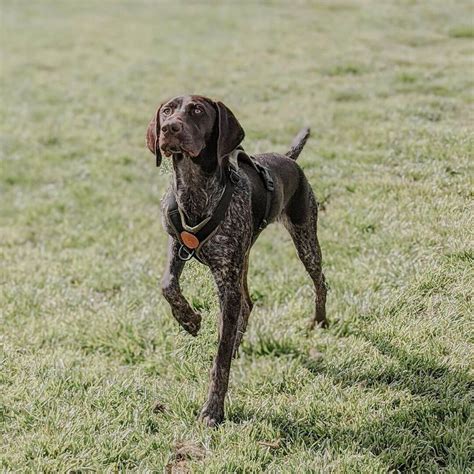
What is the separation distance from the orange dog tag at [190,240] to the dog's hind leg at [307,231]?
1266 millimetres

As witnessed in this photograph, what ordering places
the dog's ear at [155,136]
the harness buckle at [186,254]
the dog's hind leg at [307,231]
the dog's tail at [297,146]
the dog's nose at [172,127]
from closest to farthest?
the dog's nose at [172,127] < the dog's ear at [155,136] < the harness buckle at [186,254] < the dog's hind leg at [307,231] < the dog's tail at [297,146]

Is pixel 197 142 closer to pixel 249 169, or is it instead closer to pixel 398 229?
pixel 249 169

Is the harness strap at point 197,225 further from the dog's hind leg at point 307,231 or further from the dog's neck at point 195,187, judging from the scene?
the dog's hind leg at point 307,231

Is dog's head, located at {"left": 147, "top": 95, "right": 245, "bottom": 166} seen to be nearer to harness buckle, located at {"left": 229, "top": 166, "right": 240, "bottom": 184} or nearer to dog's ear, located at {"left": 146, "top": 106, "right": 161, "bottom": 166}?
dog's ear, located at {"left": 146, "top": 106, "right": 161, "bottom": 166}

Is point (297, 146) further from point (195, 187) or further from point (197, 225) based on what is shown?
point (197, 225)

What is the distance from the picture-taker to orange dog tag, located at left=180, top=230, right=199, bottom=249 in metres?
4.63

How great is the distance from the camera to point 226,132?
174 inches

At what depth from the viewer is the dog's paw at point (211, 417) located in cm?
475

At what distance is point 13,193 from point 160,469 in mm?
7185

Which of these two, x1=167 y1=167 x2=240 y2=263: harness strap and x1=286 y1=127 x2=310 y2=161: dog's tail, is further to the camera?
x1=286 y1=127 x2=310 y2=161: dog's tail

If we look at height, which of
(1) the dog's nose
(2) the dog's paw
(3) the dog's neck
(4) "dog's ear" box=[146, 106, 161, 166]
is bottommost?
(2) the dog's paw

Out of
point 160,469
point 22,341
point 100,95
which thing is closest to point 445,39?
point 100,95

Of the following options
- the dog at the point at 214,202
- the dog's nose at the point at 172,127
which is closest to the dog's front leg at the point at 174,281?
the dog at the point at 214,202

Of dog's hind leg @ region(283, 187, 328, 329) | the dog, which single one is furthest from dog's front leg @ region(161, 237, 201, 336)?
dog's hind leg @ region(283, 187, 328, 329)
